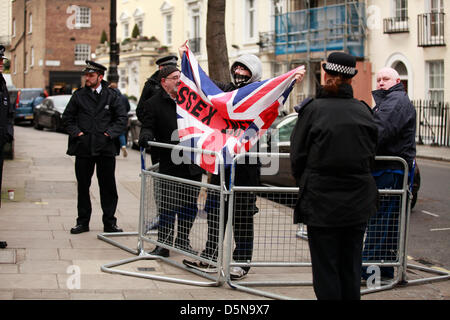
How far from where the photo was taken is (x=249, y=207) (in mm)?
6578

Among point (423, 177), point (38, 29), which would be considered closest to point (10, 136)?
point (423, 177)

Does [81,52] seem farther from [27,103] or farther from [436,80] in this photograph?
[436,80]

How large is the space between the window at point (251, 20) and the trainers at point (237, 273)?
29.1 m

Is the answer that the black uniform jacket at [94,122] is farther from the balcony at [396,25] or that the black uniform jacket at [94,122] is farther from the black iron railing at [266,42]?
the black iron railing at [266,42]

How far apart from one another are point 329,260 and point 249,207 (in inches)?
71.5

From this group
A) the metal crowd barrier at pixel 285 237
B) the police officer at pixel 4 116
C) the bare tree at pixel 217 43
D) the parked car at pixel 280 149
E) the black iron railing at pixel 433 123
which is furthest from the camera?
the black iron railing at pixel 433 123

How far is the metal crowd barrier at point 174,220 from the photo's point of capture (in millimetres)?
6477

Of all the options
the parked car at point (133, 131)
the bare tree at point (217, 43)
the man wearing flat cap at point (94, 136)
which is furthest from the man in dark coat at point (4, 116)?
the parked car at point (133, 131)

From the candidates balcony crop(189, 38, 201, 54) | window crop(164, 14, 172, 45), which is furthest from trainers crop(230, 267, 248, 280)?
window crop(164, 14, 172, 45)

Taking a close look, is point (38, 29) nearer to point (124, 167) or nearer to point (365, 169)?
point (124, 167)

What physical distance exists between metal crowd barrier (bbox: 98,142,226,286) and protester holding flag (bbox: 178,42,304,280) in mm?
126

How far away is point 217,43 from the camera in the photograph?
1277cm

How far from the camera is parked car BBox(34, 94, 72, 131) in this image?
2839 centimetres
